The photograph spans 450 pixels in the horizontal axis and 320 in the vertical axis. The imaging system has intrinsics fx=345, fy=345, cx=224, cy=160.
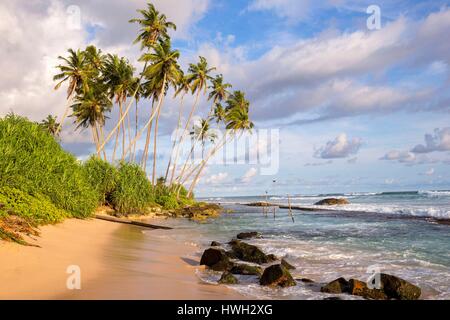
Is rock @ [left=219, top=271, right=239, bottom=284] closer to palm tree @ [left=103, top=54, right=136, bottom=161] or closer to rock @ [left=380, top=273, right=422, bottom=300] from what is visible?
rock @ [left=380, top=273, right=422, bottom=300]

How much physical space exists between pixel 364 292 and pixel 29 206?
1187cm

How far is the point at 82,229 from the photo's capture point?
52.3ft

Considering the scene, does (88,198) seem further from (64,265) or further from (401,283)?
(401,283)

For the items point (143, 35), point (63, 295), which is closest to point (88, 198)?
point (63, 295)

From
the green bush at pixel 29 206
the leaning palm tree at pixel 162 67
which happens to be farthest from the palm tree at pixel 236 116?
the green bush at pixel 29 206

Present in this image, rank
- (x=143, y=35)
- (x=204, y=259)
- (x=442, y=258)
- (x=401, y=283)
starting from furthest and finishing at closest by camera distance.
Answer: (x=143, y=35) → (x=442, y=258) → (x=204, y=259) → (x=401, y=283)

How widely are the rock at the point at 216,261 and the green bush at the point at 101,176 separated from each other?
16.9 meters

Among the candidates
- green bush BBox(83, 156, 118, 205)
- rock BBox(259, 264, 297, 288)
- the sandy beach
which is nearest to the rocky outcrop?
rock BBox(259, 264, 297, 288)

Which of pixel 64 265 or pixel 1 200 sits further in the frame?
pixel 1 200

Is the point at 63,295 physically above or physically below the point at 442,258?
above

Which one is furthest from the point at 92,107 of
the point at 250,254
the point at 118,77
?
the point at 250,254

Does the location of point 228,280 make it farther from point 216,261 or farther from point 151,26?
point 151,26

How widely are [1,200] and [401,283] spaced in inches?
475
